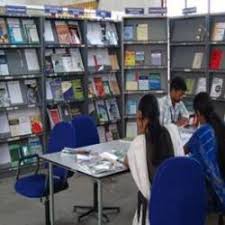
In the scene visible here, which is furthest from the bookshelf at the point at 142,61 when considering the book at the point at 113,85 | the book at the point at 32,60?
the book at the point at 32,60

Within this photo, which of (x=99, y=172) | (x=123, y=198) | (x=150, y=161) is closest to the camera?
(x=150, y=161)

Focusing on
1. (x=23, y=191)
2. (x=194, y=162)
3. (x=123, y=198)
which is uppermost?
(x=194, y=162)

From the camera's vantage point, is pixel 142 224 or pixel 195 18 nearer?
pixel 142 224

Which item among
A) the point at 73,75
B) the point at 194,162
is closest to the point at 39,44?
the point at 73,75

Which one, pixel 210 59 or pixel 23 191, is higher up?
pixel 210 59

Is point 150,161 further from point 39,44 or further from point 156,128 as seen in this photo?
point 39,44

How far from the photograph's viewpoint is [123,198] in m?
4.49

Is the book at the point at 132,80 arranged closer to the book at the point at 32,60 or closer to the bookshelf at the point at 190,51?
the bookshelf at the point at 190,51

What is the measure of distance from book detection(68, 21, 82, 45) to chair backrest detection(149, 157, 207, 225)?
3822 mm

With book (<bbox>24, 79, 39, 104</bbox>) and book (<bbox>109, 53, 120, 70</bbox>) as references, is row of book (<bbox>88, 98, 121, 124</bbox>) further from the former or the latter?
book (<bbox>24, 79, 39, 104</bbox>)

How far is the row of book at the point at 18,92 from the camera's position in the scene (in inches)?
204

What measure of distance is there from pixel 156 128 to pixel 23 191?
53.3 inches

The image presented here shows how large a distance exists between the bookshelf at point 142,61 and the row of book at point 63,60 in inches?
33.5

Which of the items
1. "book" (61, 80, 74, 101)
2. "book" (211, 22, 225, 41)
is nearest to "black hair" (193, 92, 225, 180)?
"book" (61, 80, 74, 101)
